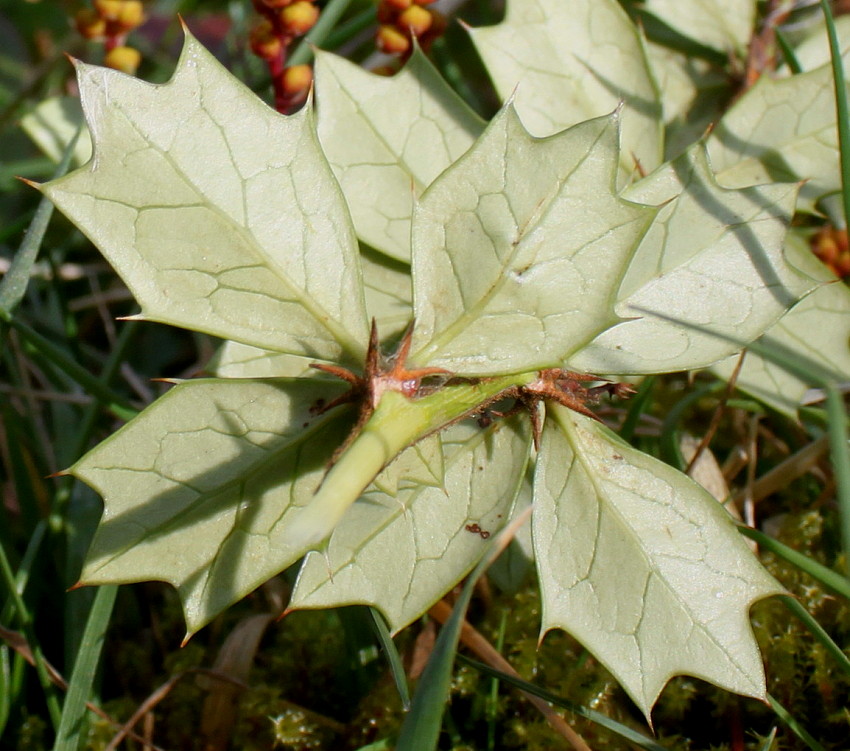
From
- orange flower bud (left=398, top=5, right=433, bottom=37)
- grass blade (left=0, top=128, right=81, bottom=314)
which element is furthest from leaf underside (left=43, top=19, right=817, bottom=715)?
orange flower bud (left=398, top=5, right=433, bottom=37)

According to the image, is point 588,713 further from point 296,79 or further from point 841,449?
point 296,79

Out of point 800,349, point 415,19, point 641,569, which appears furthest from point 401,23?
point 641,569

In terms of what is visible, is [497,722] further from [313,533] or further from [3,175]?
[3,175]

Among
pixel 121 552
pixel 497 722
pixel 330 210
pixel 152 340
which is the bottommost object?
pixel 497 722

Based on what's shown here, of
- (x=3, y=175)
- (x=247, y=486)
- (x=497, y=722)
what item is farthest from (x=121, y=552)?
(x=3, y=175)

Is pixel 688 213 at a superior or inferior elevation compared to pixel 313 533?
superior

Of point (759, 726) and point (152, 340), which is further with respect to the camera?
point (152, 340)

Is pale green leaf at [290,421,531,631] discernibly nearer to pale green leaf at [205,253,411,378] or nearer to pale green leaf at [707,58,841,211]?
pale green leaf at [205,253,411,378]

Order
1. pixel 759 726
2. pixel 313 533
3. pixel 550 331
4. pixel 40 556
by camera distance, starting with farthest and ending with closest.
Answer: pixel 40 556, pixel 759 726, pixel 550 331, pixel 313 533

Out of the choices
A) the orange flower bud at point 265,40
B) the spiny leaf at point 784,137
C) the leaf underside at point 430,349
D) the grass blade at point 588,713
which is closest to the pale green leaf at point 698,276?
the leaf underside at point 430,349
